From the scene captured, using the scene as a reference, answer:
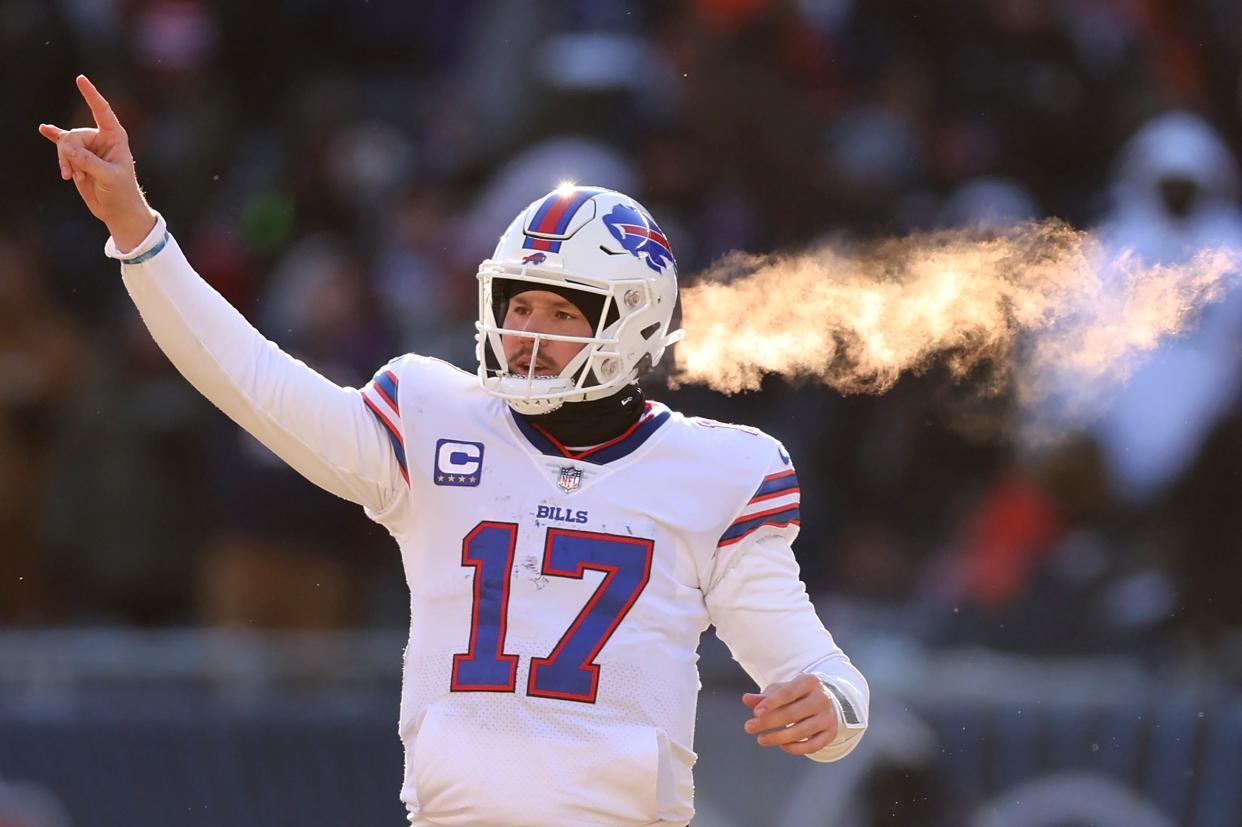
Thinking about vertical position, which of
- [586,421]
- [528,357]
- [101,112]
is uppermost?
[101,112]

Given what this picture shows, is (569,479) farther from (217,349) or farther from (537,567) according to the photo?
(217,349)

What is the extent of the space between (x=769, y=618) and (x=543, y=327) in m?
0.68

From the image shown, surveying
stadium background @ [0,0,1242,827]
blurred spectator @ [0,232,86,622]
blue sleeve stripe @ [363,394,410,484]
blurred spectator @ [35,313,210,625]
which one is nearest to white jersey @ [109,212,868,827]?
blue sleeve stripe @ [363,394,410,484]

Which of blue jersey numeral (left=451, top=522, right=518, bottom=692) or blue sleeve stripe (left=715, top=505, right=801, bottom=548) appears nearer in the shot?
blue jersey numeral (left=451, top=522, right=518, bottom=692)

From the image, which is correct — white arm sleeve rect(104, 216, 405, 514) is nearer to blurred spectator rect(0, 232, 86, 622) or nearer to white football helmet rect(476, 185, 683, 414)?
white football helmet rect(476, 185, 683, 414)

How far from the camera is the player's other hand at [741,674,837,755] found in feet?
10.8

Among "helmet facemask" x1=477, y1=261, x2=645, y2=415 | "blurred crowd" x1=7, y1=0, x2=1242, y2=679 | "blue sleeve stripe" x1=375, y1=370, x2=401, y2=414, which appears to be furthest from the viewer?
"blurred crowd" x1=7, y1=0, x2=1242, y2=679

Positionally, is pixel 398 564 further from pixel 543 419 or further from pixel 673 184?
pixel 543 419

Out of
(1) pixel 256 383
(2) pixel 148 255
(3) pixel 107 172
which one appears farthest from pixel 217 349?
(3) pixel 107 172

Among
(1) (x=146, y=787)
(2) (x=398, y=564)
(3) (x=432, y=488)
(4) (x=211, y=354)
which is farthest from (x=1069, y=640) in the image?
(4) (x=211, y=354)

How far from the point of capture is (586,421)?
3.62 m

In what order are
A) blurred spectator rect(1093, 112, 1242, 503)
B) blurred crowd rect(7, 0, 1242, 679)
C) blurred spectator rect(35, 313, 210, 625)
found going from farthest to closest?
blurred spectator rect(35, 313, 210, 625) < blurred crowd rect(7, 0, 1242, 679) < blurred spectator rect(1093, 112, 1242, 503)

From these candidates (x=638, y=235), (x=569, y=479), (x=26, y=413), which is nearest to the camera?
(x=569, y=479)

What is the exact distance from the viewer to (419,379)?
3.68 m
